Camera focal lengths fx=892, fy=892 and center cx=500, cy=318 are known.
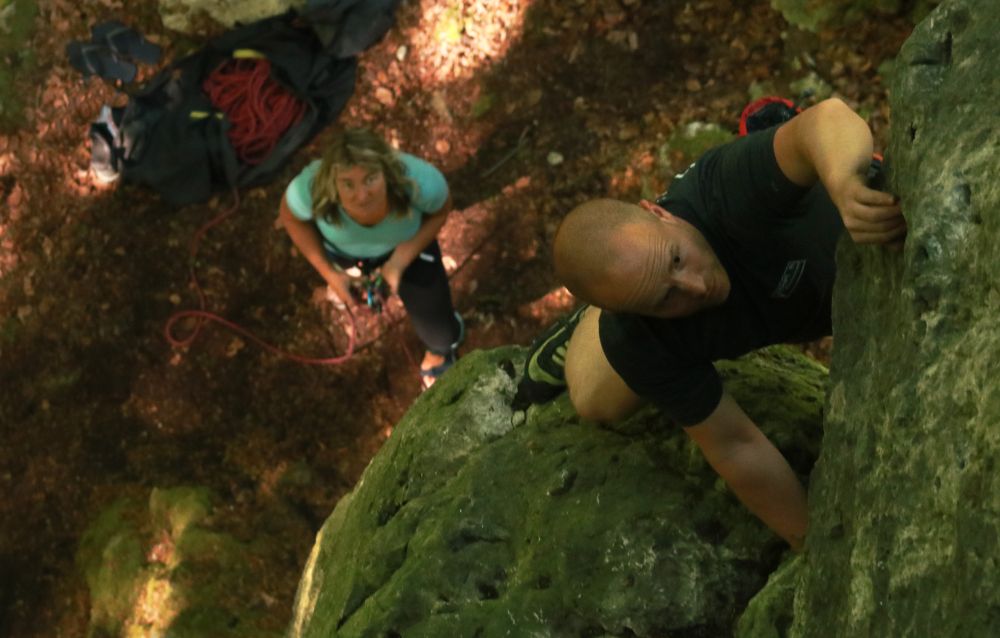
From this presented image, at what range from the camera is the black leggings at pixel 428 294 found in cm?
429

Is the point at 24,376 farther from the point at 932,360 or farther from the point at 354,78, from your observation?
the point at 932,360

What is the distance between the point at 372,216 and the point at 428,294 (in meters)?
0.80

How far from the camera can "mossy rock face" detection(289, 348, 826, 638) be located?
226 cm

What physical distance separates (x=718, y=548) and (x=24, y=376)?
4629 mm

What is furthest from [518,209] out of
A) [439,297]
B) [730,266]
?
[730,266]

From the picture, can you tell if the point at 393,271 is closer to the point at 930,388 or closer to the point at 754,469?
the point at 754,469

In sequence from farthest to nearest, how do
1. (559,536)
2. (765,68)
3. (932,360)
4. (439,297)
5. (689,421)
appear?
(765,68) → (439,297) → (559,536) → (689,421) → (932,360)

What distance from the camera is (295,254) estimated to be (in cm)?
554

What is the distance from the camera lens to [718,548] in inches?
89.5

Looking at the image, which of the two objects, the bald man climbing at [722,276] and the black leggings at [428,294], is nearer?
the bald man climbing at [722,276]

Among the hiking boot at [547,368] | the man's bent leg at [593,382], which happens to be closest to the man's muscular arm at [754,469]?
the man's bent leg at [593,382]

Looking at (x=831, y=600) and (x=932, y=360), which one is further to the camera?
(x=831, y=600)

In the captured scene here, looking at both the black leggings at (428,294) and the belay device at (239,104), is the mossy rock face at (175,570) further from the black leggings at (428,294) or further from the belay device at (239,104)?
the belay device at (239,104)

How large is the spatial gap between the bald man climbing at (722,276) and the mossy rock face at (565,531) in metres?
0.23
